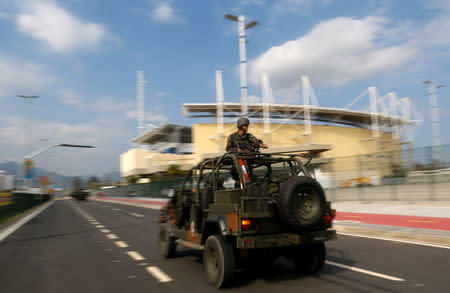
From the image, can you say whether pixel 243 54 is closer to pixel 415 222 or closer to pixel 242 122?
pixel 415 222

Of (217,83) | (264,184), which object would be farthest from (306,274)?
(217,83)

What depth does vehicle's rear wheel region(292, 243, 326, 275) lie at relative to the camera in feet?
17.8

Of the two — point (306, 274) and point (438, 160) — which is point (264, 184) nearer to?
point (306, 274)

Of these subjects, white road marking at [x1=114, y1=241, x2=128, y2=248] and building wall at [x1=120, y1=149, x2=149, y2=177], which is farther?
building wall at [x1=120, y1=149, x2=149, y2=177]

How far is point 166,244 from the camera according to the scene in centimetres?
725

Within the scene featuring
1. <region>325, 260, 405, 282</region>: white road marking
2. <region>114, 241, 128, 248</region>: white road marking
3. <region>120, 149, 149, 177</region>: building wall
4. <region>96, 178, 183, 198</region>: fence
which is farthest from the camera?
<region>120, 149, 149, 177</region>: building wall

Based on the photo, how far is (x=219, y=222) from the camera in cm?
496

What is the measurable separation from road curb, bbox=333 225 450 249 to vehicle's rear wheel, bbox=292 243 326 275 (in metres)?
3.73

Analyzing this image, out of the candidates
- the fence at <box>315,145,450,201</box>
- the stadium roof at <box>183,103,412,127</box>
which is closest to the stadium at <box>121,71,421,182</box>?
the stadium roof at <box>183,103,412,127</box>

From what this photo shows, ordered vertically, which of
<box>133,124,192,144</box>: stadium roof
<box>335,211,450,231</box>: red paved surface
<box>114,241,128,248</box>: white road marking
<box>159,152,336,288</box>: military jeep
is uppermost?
<box>133,124,192,144</box>: stadium roof

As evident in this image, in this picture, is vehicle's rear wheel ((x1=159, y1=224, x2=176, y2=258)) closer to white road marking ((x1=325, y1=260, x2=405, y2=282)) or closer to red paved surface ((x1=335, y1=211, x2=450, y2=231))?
white road marking ((x1=325, y1=260, x2=405, y2=282))

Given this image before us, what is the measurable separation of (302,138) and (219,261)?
71.7m

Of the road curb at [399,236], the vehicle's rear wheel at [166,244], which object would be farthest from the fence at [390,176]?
the vehicle's rear wheel at [166,244]

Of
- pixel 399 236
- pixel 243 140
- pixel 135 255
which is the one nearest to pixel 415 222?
pixel 399 236
